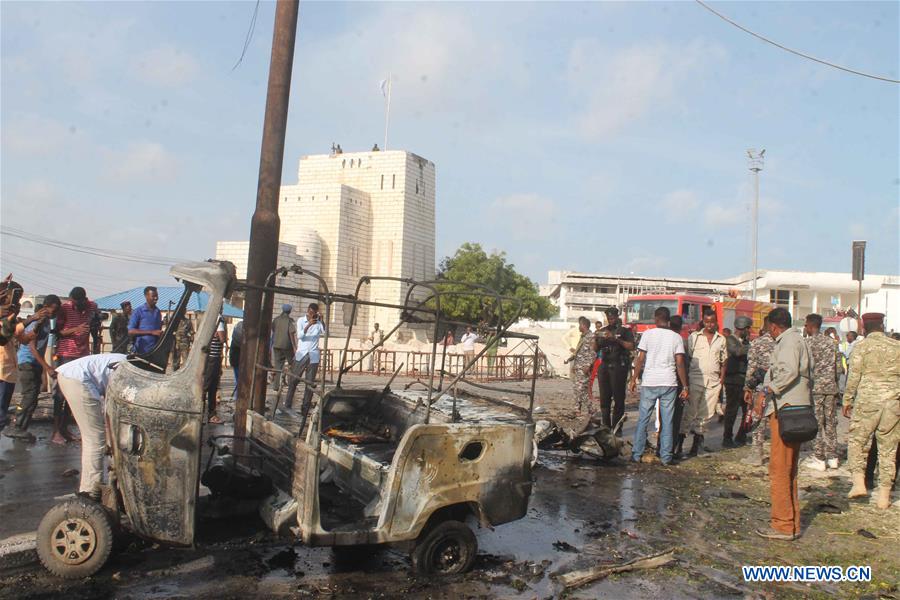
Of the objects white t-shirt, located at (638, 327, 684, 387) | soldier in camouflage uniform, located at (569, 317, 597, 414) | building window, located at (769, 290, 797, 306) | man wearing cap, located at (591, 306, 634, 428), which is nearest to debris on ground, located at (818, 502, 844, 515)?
white t-shirt, located at (638, 327, 684, 387)

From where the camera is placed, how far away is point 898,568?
5332 millimetres

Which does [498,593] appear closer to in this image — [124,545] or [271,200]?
[124,545]

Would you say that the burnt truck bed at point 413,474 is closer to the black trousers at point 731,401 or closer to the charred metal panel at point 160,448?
the charred metal panel at point 160,448

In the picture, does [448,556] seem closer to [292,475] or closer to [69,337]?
[292,475]

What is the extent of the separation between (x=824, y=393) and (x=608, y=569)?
5.09 m

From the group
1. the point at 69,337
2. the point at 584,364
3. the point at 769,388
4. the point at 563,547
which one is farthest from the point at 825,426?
the point at 69,337

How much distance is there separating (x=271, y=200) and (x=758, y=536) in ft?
17.6

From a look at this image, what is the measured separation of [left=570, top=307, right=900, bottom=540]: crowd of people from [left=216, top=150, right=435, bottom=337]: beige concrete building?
35749 mm

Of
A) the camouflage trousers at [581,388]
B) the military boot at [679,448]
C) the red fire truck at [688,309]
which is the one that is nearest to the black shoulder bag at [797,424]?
the military boot at [679,448]

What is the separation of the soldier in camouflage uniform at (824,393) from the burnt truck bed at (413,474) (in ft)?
16.1

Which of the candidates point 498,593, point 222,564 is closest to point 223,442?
point 222,564

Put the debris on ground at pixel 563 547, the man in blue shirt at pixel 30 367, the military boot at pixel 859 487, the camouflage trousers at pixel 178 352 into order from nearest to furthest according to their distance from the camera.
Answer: the debris on ground at pixel 563 547
the camouflage trousers at pixel 178 352
the military boot at pixel 859 487
the man in blue shirt at pixel 30 367

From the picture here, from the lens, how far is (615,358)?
10.1 metres

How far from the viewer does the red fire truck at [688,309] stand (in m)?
25.6
